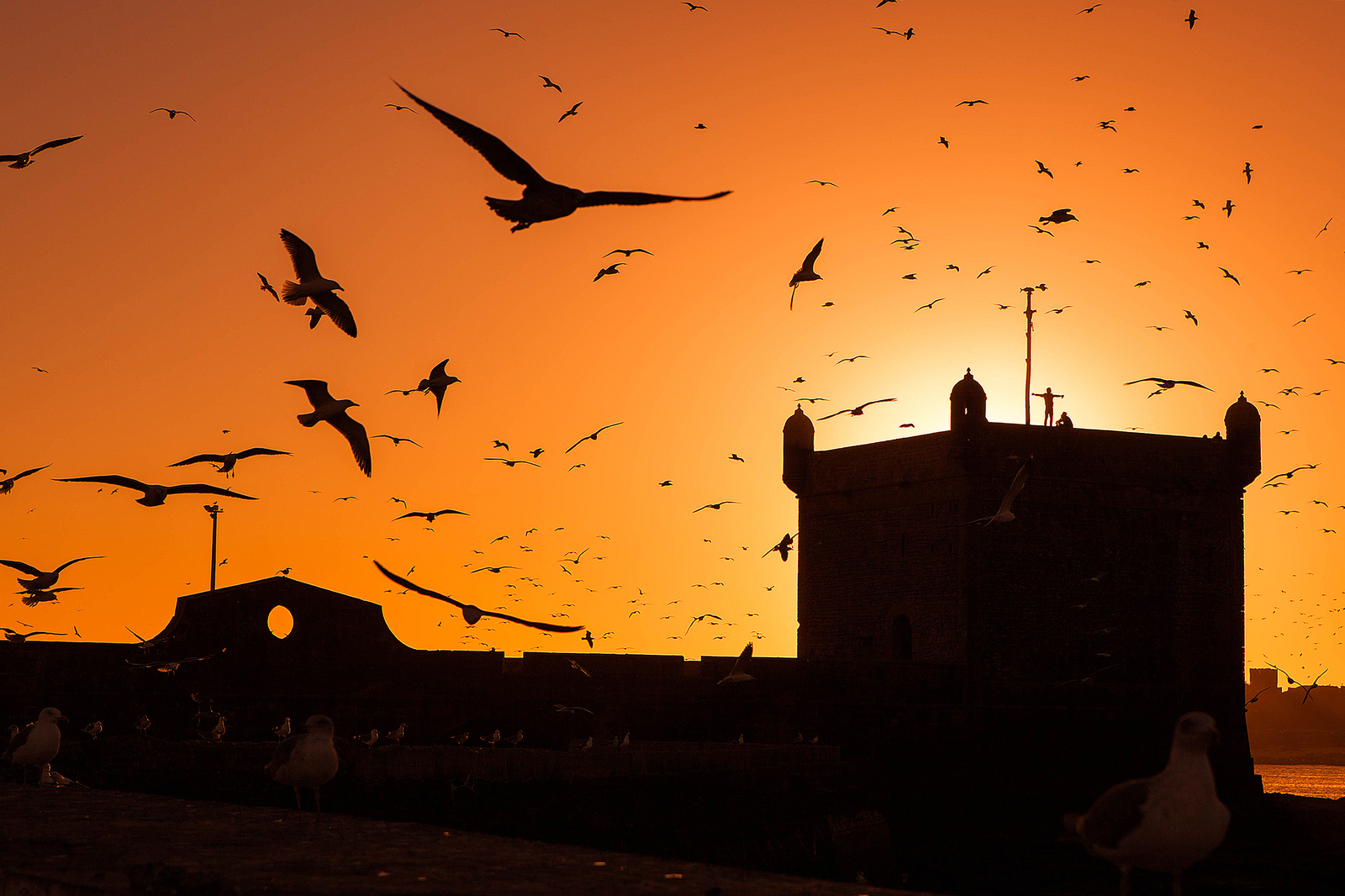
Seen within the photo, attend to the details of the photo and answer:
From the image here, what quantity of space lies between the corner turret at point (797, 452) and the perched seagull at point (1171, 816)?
31.9m

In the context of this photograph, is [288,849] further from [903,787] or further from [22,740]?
[903,787]

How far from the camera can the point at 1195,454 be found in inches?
1478

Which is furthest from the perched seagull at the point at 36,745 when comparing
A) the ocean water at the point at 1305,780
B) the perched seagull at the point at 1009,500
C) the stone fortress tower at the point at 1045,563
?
the ocean water at the point at 1305,780

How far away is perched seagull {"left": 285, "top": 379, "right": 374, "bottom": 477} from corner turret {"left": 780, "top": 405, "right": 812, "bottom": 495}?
1028 inches

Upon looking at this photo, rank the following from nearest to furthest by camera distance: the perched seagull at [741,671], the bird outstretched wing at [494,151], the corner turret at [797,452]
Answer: the bird outstretched wing at [494,151] < the perched seagull at [741,671] < the corner turret at [797,452]

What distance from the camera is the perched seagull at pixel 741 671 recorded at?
2859cm

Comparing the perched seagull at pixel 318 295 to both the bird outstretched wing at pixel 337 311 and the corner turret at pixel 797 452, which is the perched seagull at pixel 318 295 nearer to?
the bird outstretched wing at pixel 337 311

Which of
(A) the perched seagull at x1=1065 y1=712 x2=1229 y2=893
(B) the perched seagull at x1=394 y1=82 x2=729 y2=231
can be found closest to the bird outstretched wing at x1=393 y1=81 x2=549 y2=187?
(B) the perched seagull at x1=394 y1=82 x2=729 y2=231

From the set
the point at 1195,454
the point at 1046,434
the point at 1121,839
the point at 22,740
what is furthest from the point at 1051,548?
the point at 1121,839

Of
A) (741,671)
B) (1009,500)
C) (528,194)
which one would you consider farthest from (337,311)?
(741,671)

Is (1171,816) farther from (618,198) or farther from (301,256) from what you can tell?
(301,256)

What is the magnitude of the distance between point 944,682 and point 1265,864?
8.73m

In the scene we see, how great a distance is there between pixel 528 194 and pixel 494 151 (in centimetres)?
60

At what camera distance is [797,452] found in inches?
1570
